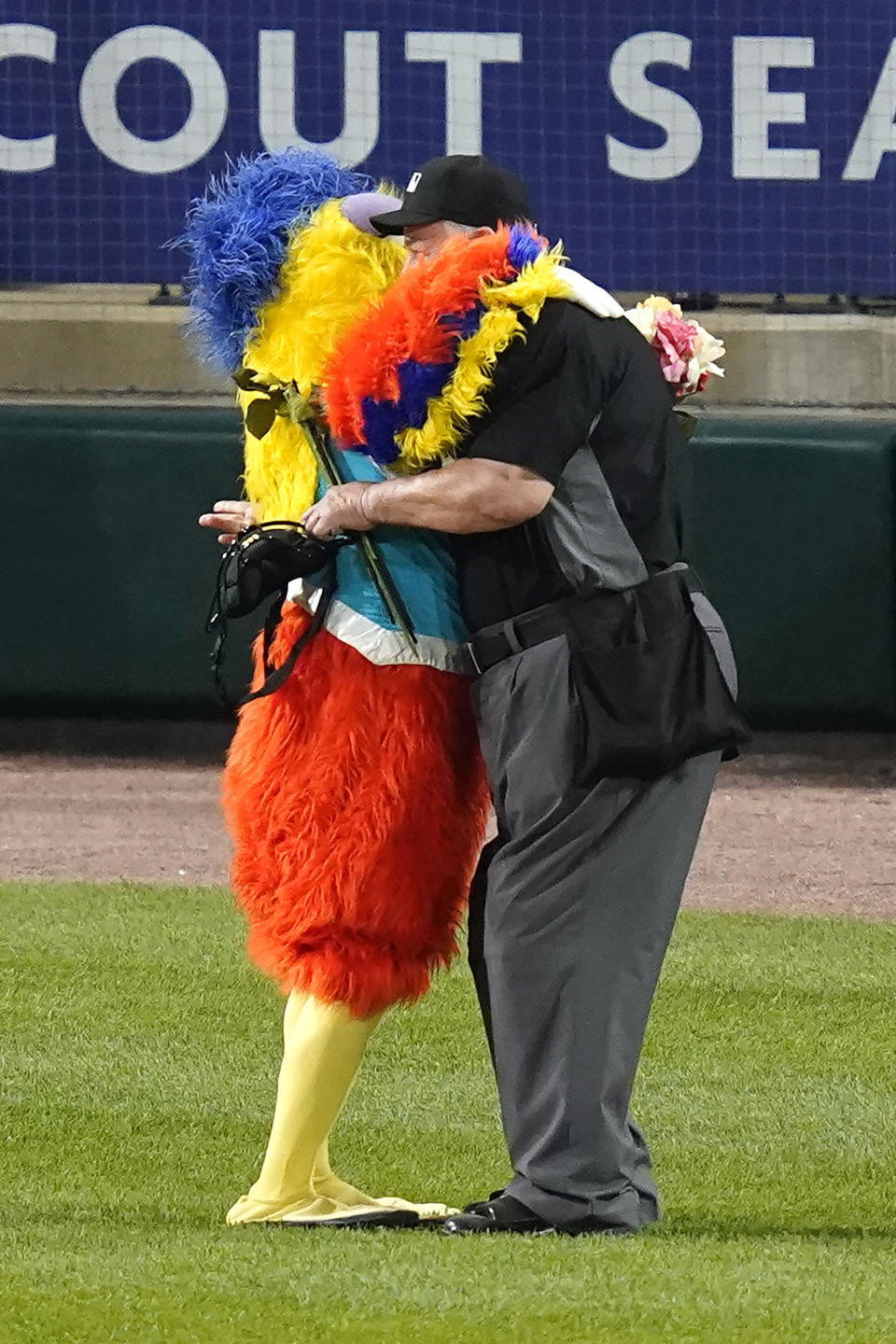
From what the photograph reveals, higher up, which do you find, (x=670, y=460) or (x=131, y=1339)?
(x=670, y=460)

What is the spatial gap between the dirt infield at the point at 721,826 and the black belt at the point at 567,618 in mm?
3640

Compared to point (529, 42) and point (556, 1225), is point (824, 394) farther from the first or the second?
point (556, 1225)

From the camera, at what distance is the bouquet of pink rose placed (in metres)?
3.84

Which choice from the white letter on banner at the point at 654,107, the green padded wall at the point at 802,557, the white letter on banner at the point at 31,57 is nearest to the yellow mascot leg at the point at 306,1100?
the green padded wall at the point at 802,557

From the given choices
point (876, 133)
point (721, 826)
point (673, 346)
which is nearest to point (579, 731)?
point (673, 346)

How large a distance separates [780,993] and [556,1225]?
8.11 feet

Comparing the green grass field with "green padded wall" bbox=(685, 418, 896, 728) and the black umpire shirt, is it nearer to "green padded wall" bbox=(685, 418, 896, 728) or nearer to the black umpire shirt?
the black umpire shirt

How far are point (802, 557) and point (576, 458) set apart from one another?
603 cm

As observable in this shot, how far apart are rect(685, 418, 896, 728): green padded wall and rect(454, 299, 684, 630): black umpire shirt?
578cm

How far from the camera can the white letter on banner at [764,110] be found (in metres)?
9.20

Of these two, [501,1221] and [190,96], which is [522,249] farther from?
[190,96]

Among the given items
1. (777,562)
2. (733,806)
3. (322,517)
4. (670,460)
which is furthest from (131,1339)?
(777,562)

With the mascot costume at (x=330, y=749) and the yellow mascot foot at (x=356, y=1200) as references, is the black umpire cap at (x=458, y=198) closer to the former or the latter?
the mascot costume at (x=330, y=749)

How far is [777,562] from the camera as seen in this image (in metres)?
9.45
